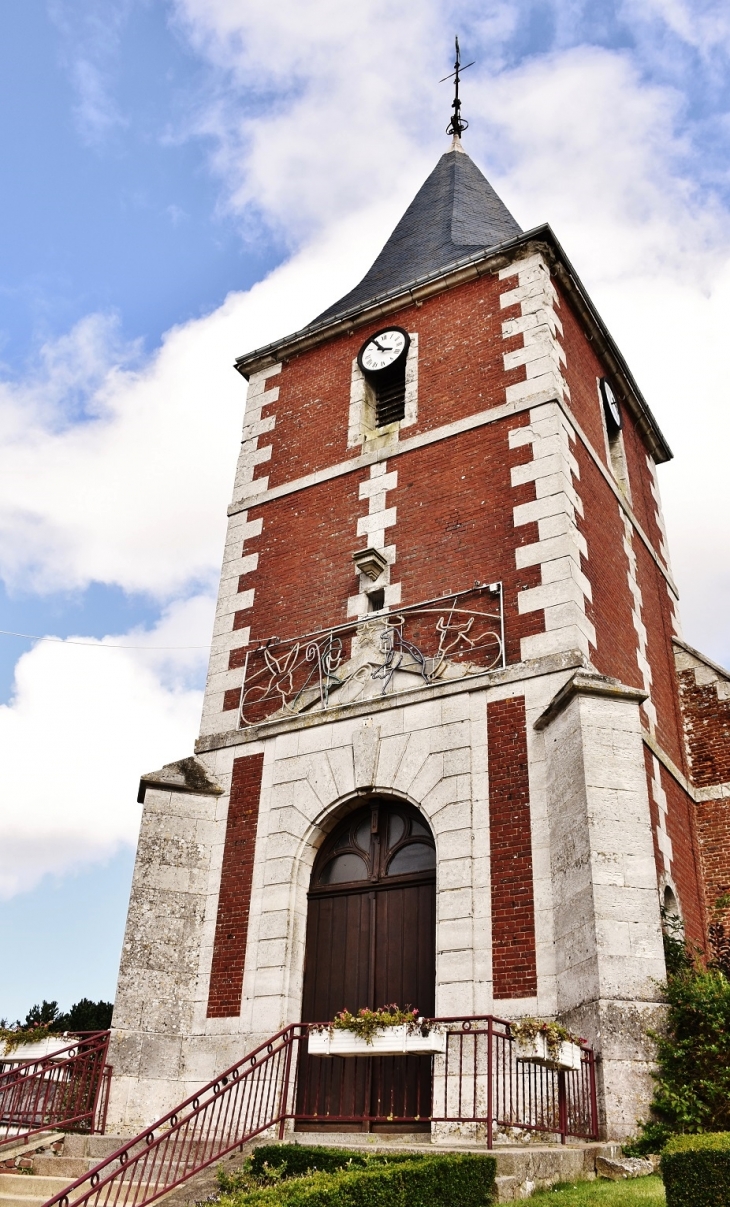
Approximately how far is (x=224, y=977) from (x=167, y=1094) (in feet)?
3.65

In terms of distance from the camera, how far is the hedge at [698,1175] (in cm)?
452

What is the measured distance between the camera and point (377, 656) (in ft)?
35.8

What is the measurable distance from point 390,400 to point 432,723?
5.00m

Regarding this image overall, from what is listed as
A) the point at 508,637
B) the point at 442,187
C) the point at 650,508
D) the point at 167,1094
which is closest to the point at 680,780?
the point at 508,637

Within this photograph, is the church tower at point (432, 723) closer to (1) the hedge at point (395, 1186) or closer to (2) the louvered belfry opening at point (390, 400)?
(2) the louvered belfry opening at point (390, 400)

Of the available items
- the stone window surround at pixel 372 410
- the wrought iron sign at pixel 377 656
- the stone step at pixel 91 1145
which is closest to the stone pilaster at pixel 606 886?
the wrought iron sign at pixel 377 656

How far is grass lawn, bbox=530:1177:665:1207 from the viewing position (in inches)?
219

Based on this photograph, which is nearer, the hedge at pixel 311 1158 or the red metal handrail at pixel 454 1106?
the hedge at pixel 311 1158

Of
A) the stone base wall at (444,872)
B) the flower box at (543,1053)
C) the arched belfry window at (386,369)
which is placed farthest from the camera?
the arched belfry window at (386,369)

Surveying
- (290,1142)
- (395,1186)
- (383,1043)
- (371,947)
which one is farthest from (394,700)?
(395,1186)

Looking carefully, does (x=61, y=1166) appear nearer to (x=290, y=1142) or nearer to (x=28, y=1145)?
(x=28, y=1145)

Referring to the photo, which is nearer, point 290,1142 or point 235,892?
point 290,1142

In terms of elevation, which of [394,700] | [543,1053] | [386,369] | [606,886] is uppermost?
[386,369]

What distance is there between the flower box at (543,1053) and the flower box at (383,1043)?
59cm
